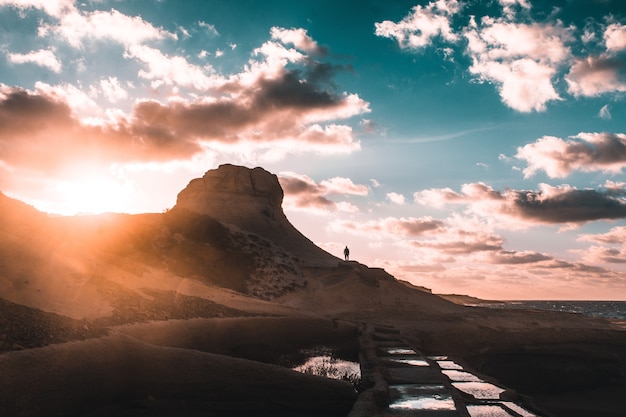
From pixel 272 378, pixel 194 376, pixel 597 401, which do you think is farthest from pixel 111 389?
pixel 597 401

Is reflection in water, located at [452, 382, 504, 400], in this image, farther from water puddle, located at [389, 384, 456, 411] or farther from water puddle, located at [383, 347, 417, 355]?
water puddle, located at [383, 347, 417, 355]

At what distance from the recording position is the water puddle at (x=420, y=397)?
29.8 ft

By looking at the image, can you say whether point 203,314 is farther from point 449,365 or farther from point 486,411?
point 486,411

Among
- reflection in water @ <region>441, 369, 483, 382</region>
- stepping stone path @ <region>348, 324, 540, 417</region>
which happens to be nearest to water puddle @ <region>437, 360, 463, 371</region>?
stepping stone path @ <region>348, 324, 540, 417</region>

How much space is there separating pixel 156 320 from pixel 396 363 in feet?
27.6

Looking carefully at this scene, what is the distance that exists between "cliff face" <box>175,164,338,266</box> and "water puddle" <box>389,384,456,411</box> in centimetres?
4337

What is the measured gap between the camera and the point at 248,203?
211 feet

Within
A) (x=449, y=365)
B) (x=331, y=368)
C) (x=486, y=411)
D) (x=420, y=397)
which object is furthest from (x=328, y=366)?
(x=486, y=411)

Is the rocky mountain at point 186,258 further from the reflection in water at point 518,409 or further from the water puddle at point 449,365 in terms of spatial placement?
the reflection in water at point 518,409

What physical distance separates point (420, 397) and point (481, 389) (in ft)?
7.69

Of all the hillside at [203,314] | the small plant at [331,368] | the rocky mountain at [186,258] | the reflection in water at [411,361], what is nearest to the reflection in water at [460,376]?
the reflection in water at [411,361]

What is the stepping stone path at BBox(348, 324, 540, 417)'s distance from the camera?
29.1ft

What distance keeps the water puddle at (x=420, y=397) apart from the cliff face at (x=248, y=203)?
1708 inches

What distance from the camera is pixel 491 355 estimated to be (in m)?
23.5
